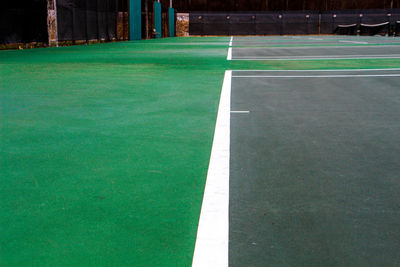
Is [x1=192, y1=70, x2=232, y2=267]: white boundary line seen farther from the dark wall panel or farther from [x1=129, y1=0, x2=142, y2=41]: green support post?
[x1=129, y1=0, x2=142, y2=41]: green support post

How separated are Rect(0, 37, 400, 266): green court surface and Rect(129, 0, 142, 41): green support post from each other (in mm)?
27875

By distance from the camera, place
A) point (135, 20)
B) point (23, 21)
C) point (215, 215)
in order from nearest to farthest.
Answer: point (215, 215) < point (23, 21) < point (135, 20)

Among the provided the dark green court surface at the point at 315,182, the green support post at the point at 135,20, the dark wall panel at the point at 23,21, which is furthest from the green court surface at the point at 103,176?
the green support post at the point at 135,20

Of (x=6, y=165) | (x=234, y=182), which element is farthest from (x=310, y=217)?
(x=6, y=165)

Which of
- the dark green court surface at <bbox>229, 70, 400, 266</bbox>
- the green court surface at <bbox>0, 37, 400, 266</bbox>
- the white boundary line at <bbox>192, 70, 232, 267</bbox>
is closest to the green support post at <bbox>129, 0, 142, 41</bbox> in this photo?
the green court surface at <bbox>0, 37, 400, 266</bbox>

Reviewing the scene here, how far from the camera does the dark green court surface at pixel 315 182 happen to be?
2.01 m

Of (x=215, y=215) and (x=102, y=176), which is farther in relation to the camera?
(x=102, y=176)

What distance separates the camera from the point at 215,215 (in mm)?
2357

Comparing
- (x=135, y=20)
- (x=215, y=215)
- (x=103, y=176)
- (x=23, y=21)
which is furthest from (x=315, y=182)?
(x=135, y=20)

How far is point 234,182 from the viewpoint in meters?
2.86

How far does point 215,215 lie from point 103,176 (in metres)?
0.96

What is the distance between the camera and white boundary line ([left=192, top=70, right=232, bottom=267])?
77.0 inches

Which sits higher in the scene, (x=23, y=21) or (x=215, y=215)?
(x=23, y=21)

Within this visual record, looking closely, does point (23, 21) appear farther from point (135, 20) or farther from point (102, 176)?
point (102, 176)
